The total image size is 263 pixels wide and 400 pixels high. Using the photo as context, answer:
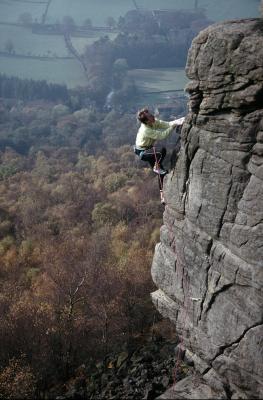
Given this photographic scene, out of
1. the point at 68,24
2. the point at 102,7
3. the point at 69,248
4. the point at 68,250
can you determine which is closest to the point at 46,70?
the point at 68,24

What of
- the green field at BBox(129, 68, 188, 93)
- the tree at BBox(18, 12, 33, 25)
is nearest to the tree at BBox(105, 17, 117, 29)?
the tree at BBox(18, 12, 33, 25)

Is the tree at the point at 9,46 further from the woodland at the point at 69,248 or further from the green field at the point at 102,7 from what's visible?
the woodland at the point at 69,248

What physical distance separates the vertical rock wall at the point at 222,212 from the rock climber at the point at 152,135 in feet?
1.50

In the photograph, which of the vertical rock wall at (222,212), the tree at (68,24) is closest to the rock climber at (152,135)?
the vertical rock wall at (222,212)

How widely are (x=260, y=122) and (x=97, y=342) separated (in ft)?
67.0

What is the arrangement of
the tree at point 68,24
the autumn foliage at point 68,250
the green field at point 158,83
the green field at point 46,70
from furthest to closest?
the tree at point 68,24 → the green field at point 46,70 → the green field at point 158,83 → the autumn foliage at point 68,250

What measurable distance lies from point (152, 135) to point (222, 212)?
7.50 ft

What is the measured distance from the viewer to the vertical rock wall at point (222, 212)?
24.2ft

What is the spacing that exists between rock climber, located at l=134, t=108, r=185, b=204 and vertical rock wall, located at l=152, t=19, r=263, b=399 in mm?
458

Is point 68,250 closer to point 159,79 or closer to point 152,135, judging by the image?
point 152,135

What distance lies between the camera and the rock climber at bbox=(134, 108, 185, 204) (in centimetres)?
912

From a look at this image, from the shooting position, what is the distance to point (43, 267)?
41.3m

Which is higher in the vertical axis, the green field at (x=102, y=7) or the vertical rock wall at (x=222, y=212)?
the green field at (x=102, y=7)

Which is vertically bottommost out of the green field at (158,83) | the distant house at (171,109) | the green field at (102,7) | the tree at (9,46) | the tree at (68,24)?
the distant house at (171,109)
